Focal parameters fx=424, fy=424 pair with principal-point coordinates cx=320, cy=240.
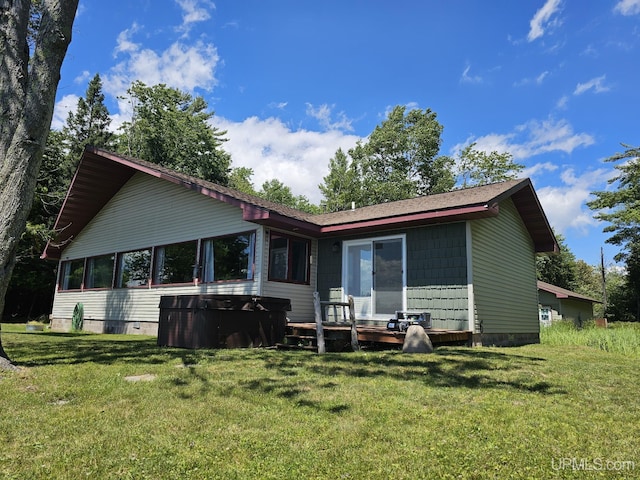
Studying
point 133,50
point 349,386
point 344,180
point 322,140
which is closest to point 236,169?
point 322,140

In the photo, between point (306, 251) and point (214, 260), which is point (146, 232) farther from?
point (306, 251)

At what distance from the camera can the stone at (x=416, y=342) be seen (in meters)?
6.82

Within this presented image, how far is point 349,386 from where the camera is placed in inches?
166

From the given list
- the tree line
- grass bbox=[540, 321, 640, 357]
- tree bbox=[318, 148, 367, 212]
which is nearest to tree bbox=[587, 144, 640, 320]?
the tree line

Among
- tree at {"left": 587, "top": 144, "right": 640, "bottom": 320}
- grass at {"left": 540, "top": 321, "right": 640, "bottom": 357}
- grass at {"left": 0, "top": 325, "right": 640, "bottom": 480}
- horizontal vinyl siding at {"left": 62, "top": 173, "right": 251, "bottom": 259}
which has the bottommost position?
grass at {"left": 0, "top": 325, "right": 640, "bottom": 480}

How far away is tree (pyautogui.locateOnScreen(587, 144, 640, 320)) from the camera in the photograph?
29.0 meters

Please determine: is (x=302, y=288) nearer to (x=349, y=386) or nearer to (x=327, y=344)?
(x=327, y=344)

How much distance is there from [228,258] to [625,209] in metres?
30.5

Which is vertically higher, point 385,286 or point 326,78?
point 326,78

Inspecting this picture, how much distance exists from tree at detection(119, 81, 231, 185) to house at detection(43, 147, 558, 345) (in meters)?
15.9

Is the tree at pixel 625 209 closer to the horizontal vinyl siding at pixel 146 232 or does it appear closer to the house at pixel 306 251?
the house at pixel 306 251

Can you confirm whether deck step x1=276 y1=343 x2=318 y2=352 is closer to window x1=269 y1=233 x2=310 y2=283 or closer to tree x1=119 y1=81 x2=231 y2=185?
window x1=269 y1=233 x2=310 y2=283

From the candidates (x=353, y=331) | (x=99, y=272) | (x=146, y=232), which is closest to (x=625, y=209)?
(x=353, y=331)

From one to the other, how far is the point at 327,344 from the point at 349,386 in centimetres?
380
